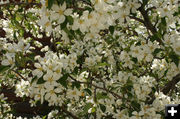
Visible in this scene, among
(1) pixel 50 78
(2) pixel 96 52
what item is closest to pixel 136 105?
(1) pixel 50 78

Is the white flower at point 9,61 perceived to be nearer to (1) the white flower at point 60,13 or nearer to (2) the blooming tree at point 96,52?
(2) the blooming tree at point 96,52

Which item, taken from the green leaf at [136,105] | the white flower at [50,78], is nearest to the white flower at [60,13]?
the white flower at [50,78]

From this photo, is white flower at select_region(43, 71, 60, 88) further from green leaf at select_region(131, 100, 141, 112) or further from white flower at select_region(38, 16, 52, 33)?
green leaf at select_region(131, 100, 141, 112)

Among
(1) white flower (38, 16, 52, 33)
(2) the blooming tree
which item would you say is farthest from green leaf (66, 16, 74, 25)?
(1) white flower (38, 16, 52, 33)

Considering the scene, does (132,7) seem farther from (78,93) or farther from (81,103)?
(81,103)

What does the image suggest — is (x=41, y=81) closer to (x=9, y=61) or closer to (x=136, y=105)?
(x=9, y=61)

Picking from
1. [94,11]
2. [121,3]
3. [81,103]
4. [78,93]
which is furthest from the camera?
[81,103]

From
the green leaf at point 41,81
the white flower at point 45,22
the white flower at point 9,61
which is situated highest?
the white flower at point 45,22

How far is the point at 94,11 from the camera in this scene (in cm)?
119

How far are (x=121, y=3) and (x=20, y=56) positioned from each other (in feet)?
2.19

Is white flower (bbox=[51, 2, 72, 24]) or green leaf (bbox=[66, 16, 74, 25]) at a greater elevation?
white flower (bbox=[51, 2, 72, 24])

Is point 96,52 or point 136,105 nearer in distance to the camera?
point 136,105

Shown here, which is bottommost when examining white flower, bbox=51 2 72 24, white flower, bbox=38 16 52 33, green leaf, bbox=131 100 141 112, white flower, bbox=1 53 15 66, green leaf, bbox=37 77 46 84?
green leaf, bbox=131 100 141 112

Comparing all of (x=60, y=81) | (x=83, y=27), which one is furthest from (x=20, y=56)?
(x=83, y=27)
